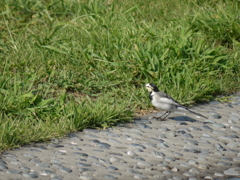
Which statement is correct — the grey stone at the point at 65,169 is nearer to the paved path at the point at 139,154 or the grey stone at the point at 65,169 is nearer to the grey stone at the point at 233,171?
the paved path at the point at 139,154

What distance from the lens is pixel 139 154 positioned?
15.0 feet

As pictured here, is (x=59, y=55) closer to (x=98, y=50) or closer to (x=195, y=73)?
(x=98, y=50)

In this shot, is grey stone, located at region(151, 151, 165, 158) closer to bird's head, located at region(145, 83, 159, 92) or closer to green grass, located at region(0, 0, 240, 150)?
green grass, located at region(0, 0, 240, 150)

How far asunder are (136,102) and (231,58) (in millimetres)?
2268

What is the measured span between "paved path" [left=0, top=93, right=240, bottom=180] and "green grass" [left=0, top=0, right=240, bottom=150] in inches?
11.2

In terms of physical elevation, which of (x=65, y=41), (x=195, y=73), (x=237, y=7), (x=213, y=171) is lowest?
(x=213, y=171)

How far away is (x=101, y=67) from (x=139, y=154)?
2.55 metres

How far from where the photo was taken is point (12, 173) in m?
3.94

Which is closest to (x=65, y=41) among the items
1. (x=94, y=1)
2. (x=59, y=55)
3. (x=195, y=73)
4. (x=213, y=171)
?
(x=59, y=55)

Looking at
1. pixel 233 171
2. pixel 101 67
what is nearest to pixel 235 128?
pixel 233 171

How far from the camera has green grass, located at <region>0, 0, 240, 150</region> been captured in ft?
17.5

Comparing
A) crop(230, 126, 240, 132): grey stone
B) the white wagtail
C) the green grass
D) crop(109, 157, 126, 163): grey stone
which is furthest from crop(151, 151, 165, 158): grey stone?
crop(230, 126, 240, 132): grey stone

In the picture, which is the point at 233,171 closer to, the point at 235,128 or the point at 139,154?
the point at 139,154

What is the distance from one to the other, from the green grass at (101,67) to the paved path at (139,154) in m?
0.29
